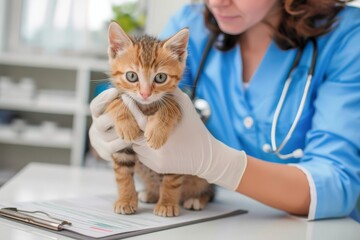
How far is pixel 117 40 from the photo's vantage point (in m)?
1.00

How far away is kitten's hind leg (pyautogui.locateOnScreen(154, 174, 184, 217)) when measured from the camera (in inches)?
40.5

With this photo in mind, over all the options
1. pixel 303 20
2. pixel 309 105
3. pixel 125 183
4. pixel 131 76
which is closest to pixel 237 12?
pixel 303 20

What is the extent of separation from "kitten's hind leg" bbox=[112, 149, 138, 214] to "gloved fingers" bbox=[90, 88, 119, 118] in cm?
10

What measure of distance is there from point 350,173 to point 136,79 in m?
0.62

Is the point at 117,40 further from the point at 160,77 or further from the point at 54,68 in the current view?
the point at 54,68

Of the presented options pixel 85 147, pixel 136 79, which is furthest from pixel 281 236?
pixel 85 147

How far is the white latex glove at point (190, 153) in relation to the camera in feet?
3.32

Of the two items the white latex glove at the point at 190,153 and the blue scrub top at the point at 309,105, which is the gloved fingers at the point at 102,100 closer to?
the white latex glove at the point at 190,153

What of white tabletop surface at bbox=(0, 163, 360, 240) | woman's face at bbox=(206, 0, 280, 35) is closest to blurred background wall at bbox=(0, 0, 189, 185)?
white tabletop surface at bbox=(0, 163, 360, 240)

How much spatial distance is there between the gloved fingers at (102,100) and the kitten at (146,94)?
1cm

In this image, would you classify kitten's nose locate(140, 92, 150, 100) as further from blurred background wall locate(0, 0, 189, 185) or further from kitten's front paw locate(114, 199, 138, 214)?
blurred background wall locate(0, 0, 189, 185)

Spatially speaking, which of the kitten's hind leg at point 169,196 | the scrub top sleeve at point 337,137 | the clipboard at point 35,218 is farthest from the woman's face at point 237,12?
the clipboard at point 35,218

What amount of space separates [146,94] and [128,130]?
0.30 ft

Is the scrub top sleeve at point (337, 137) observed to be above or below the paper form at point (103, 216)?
above
